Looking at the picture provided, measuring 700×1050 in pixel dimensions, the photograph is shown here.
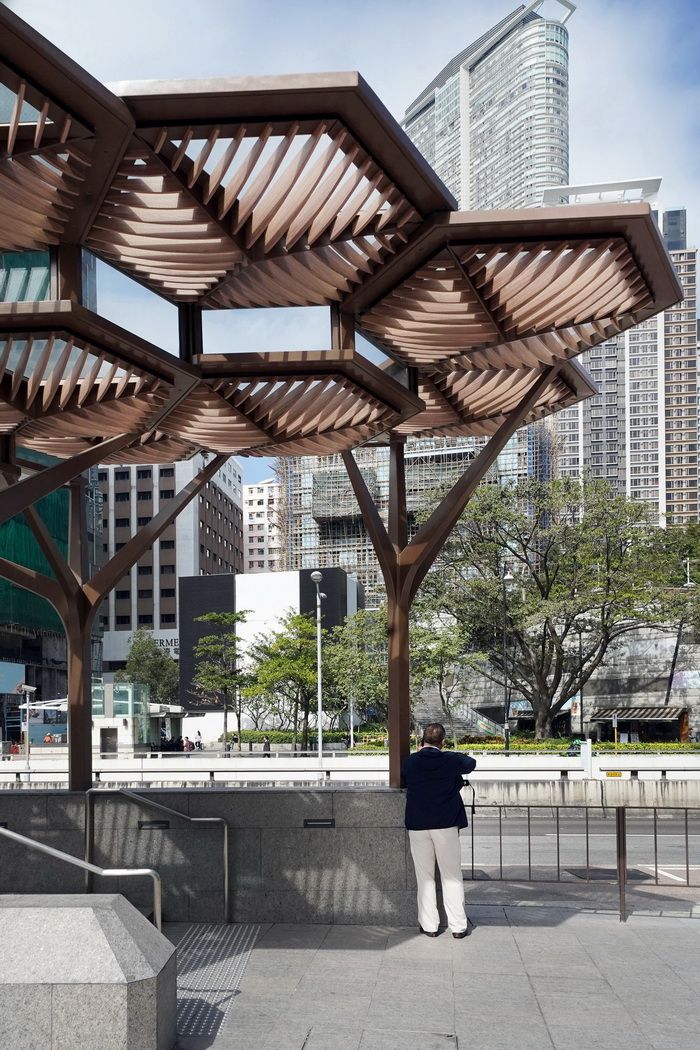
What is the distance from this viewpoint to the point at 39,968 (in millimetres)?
6164

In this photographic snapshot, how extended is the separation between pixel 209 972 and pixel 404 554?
4.85m

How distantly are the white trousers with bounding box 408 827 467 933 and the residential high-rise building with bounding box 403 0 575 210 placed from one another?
179 m

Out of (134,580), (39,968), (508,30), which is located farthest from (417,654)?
(508,30)

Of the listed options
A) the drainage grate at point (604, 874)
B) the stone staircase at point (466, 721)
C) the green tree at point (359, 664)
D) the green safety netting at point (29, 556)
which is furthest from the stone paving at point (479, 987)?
the green safety netting at point (29, 556)

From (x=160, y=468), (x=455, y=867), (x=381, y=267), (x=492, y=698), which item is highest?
(x=160, y=468)

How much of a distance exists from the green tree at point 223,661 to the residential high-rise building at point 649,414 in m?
74.5

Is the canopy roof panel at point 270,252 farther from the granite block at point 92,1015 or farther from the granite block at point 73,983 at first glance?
the granite block at point 92,1015

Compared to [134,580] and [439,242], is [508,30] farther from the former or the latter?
[439,242]

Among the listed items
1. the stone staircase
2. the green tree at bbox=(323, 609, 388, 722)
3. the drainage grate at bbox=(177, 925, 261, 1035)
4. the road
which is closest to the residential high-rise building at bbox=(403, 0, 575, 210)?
the stone staircase

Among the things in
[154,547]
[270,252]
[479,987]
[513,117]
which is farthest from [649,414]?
[479,987]

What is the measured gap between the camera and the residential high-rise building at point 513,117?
602 feet

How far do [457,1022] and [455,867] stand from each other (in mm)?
2458

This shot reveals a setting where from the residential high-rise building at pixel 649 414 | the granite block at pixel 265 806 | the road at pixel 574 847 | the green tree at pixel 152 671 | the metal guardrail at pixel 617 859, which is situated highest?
the residential high-rise building at pixel 649 414

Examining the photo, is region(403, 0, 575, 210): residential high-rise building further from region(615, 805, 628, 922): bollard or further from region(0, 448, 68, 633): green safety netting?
region(615, 805, 628, 922): bollard
